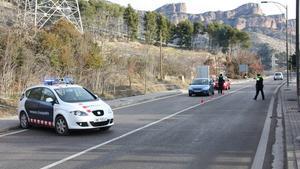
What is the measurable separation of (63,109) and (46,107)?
0.86m

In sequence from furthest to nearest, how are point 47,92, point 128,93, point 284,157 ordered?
1. point 128,93
2. point 47,92
3. point 284,157

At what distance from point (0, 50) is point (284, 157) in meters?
17.4

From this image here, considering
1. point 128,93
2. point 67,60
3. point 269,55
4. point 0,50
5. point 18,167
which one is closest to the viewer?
point 18,167

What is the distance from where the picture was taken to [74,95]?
14453 millimetres

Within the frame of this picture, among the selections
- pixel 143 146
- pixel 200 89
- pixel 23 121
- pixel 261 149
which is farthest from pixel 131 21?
pixel 261 149

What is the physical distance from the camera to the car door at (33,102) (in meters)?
14.6

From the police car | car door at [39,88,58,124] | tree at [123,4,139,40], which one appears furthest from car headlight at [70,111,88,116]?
tree at [123,4,139,40]

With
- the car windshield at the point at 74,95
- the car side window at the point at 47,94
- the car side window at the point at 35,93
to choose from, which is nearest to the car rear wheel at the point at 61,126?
the car windshield at the point at 74,95

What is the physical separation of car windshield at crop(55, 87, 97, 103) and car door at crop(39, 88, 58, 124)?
8.9 inches

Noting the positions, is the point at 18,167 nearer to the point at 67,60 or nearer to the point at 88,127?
the point at 88,127

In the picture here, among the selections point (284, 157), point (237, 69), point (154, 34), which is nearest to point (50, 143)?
point (284, 157)

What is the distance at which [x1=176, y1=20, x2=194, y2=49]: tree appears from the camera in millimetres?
110688

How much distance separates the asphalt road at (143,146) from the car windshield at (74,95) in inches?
38.4

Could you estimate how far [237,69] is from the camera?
104938 millimetres
